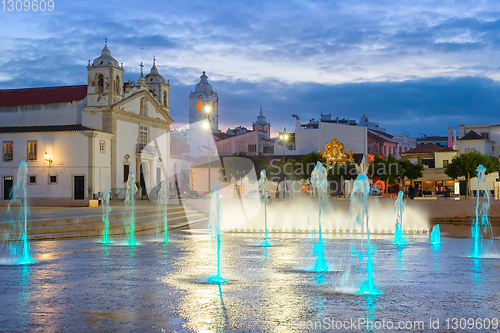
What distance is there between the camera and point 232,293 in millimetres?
7363

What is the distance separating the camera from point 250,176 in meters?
42.5

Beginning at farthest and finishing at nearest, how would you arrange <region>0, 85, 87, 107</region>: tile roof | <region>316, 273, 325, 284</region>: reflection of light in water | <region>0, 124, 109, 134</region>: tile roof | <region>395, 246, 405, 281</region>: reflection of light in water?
<region>0, 85, 87, 107</region>: tile roof < <region>0, 124, 109, 134</region>: tile roof < <region>395, 246, 405, 281</region>: reflection of light in water < <region>316, 273, 325, 284</region>: reflection of light in water

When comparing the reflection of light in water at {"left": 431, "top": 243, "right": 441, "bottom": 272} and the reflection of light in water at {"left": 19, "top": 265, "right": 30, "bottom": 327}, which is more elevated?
the reflection of light in water at {"left": 19, "top": 265, "right": 30, "bottom": 327}

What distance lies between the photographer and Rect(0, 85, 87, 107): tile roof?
40.4 m

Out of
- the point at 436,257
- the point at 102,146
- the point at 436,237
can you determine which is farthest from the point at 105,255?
the point at 102,146

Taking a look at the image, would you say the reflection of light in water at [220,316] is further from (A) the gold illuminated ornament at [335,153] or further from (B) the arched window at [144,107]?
(A) the gold illuminated ornament at [335,153]

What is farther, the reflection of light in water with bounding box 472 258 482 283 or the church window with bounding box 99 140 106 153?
the church window with bounding box 99 140 106 153

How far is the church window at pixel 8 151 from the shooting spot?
3794 centimetres

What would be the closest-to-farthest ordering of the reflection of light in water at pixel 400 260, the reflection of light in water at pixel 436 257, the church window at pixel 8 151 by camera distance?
the reflection of light in water at pixel 400 260 → the reflection of light in water at pixel 436 257 → the church window at pixel 8 151

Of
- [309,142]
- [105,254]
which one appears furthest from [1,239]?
[309,142]

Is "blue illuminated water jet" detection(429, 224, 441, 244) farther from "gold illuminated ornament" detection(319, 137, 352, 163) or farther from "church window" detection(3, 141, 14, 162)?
"gold illuminated ornament" detection(319, 137, 352, 163)

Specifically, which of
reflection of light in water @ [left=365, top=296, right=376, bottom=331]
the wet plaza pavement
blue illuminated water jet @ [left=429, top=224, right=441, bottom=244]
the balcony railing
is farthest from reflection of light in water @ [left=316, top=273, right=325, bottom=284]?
the balcony railing

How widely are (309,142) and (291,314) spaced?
180 feet

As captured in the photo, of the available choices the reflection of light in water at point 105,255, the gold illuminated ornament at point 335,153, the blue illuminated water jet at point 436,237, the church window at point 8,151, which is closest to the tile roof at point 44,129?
the church window at point 8,151
